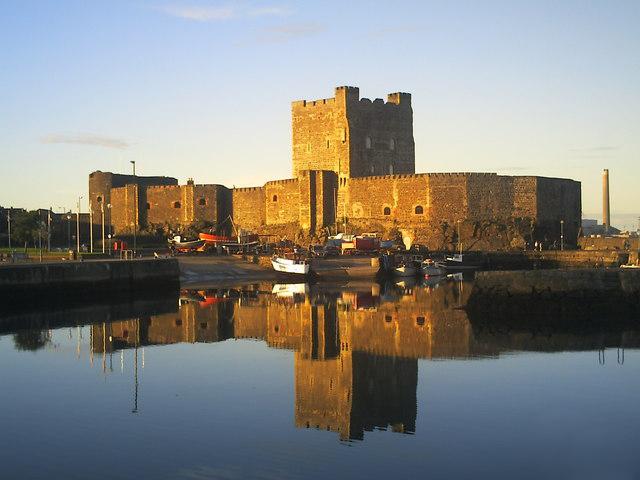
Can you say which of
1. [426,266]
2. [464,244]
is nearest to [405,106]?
[464,244]

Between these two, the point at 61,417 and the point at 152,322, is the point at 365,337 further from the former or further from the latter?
the point at 61,417

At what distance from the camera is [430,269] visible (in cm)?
4762

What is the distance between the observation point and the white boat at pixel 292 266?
43.1 m

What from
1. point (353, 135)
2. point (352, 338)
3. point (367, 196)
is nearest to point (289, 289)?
point (352, 338)

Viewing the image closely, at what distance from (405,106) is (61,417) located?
49.8 metres

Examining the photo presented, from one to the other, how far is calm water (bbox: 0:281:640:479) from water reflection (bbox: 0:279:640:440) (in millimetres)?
65

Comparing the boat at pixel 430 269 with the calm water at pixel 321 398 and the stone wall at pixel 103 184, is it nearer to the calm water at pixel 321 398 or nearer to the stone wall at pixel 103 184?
the calm water at pixel 321 398

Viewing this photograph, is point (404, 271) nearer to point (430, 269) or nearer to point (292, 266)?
point (430, 269)

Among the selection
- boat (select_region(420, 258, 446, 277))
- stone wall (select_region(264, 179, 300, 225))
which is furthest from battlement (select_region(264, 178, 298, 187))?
boat (select_region(420, 258, 446, 277))

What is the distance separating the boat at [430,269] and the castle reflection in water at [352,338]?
13.2m

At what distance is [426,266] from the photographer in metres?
47.8

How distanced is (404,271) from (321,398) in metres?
32.1

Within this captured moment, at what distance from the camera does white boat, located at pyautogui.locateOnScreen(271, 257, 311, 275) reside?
4312cm

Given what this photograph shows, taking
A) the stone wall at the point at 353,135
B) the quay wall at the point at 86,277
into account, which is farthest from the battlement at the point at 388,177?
the quay wall at the point at 86,277
